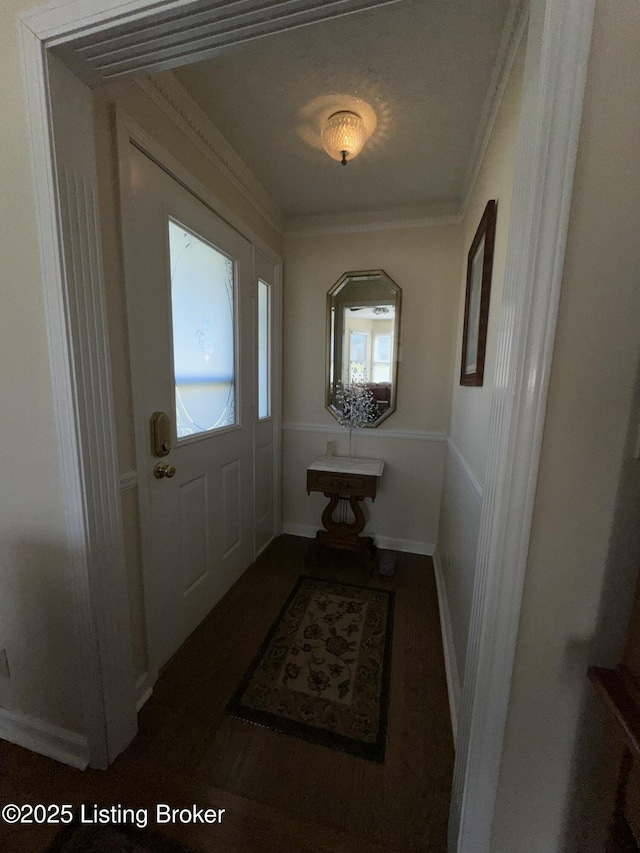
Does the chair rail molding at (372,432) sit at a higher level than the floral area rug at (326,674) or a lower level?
higher

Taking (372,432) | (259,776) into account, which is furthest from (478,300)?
(259,776)

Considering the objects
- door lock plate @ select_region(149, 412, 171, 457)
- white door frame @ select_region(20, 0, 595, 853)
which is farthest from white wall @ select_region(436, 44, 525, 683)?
door lock plate @ select_region(149, 412, 171, 457)

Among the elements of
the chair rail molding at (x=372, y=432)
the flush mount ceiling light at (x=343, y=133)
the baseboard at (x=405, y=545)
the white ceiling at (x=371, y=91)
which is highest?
the white ceiling at (x=371, y=91)

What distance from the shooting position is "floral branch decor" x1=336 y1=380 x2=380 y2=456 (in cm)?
242

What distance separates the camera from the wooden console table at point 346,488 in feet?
7.13

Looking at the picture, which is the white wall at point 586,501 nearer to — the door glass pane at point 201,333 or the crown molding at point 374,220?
the door glass pane at point 201,333

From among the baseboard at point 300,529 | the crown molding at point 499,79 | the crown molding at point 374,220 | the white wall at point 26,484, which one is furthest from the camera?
the baseboard at point 300,529

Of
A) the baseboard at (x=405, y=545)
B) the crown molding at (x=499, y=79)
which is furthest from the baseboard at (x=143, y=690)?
the crown molding at (x=499, y=79)

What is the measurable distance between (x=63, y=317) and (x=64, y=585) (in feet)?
2.71

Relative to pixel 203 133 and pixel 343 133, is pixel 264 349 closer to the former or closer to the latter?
pixel 203 133

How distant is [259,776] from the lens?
1.08 m

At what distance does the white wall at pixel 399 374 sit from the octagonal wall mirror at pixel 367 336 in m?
0.07

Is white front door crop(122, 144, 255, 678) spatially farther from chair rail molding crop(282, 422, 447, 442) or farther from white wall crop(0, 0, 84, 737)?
chair rail molding crop(282, 422, 447, 442)

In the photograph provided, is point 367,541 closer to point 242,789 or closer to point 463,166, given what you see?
point 242,789
